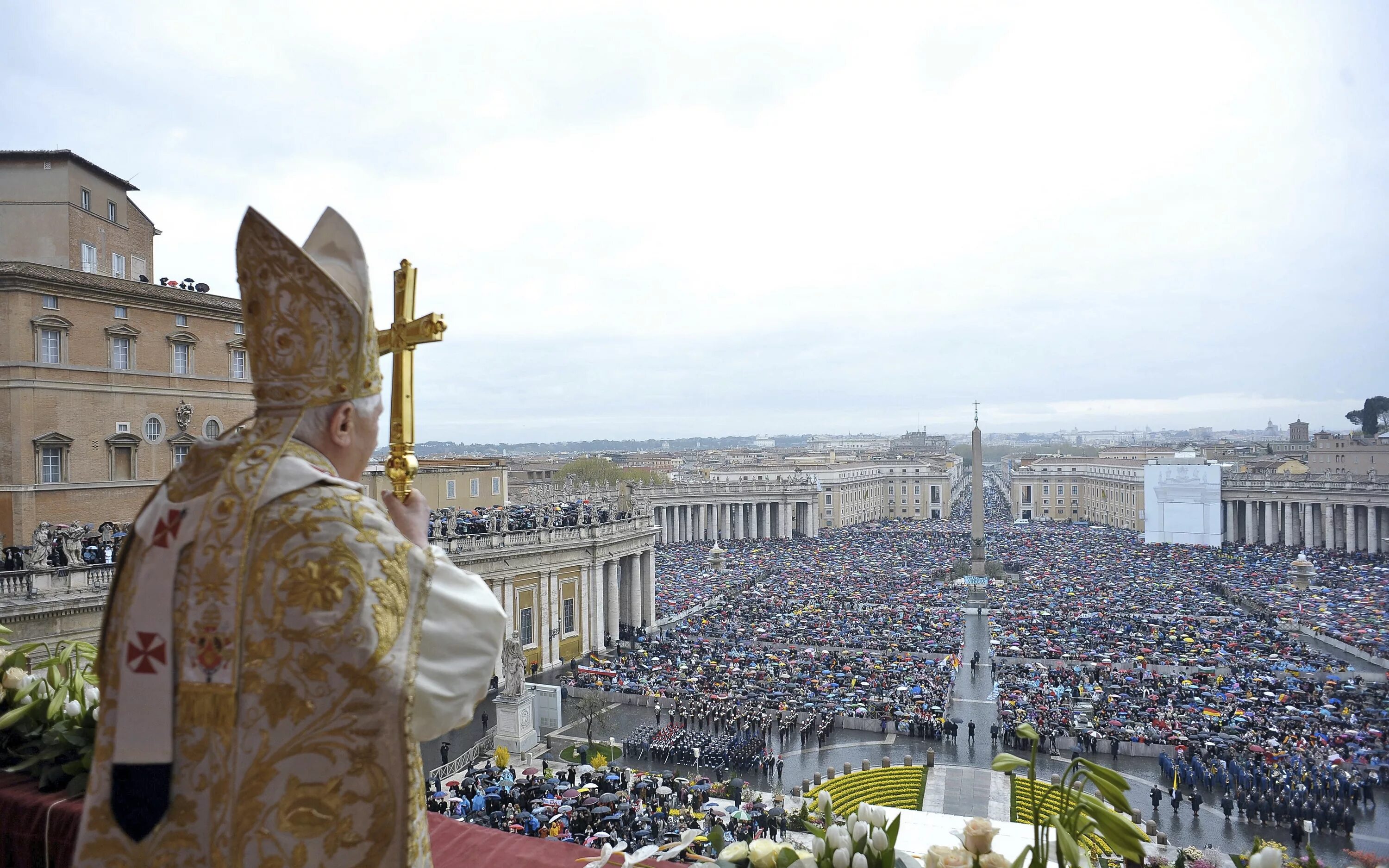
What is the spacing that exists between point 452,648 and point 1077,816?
1788 millimetres

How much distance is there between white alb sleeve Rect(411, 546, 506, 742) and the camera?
193 centimetres

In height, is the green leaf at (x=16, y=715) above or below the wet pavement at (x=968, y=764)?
above

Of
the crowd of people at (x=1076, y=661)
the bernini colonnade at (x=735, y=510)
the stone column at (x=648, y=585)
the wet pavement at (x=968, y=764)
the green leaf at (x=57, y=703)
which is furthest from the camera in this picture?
the bernini colonnade at (x=735, y=510)

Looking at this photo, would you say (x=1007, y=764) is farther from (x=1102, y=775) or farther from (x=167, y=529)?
(x=167, y=529)

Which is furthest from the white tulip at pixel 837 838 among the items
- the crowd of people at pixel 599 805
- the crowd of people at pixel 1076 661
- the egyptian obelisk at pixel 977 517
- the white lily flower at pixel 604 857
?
the egyptian obelisk at pixel 977 517

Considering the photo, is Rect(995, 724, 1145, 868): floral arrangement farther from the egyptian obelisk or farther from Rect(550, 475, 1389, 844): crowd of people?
the egyptian obelisk

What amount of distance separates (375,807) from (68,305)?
22.7 m

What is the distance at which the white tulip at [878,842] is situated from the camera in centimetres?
251

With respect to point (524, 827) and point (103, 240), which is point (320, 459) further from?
point (103, 240)

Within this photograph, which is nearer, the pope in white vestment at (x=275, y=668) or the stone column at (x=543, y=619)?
the pope in white vestment at (x=275, y=668)

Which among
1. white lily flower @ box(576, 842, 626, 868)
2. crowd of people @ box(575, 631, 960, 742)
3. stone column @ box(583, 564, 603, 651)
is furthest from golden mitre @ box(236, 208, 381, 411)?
stone column @ box(583, 564, 603, 651)

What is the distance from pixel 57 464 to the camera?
1970 cm

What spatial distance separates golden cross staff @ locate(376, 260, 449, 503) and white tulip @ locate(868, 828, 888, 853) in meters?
1.71

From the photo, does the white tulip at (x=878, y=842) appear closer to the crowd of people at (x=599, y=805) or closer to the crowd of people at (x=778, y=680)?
the crowd of people at (x=599, y=805)
